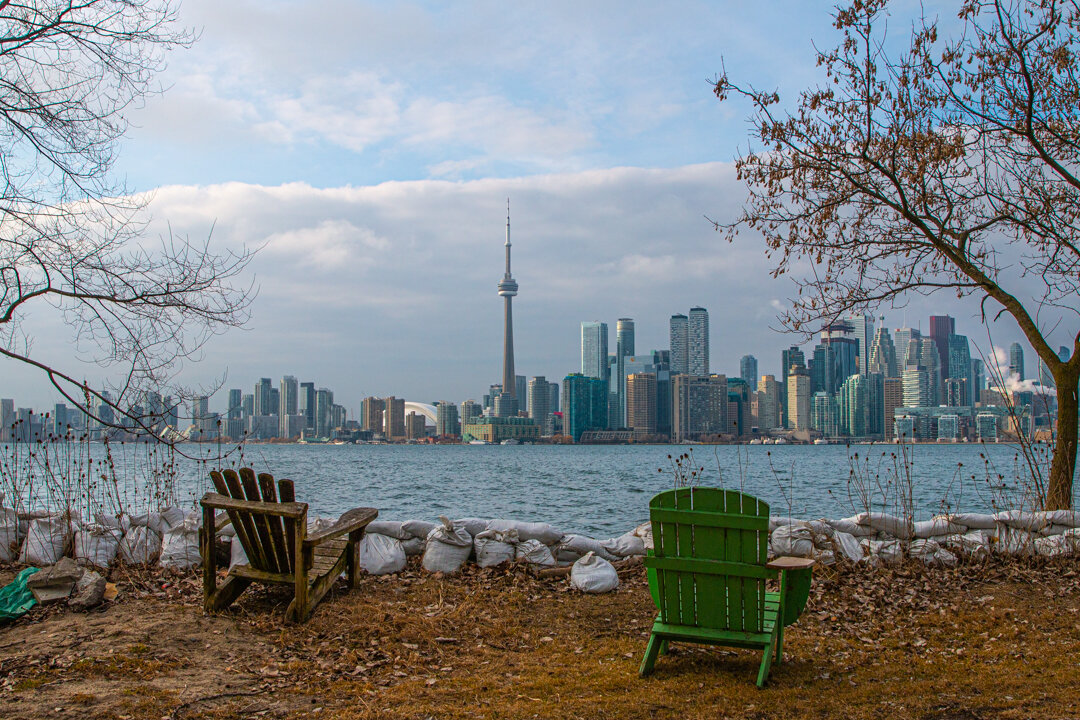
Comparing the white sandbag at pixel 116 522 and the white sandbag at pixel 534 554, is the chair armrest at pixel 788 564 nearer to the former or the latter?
the white sandbag at pixel 534 554

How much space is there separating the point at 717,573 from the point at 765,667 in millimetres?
558

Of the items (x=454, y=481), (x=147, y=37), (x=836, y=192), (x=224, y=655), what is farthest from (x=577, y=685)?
(x=454, y=481)

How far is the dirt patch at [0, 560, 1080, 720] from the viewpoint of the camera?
4.09 metres

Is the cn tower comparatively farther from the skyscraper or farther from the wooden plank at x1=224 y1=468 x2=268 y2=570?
the wooden plank at x1=224 y1=468 x2=268 y2=570

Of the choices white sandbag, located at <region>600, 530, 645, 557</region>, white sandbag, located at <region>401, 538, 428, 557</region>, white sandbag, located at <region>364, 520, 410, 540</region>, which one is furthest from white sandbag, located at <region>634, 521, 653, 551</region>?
white sandbag, located at <region>364, 520, 410, 540</region>

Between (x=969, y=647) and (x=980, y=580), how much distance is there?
6.99 feet

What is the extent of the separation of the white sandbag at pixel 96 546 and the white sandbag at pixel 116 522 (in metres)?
0.16

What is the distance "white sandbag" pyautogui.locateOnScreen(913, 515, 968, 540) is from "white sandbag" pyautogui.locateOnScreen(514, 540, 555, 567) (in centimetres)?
363

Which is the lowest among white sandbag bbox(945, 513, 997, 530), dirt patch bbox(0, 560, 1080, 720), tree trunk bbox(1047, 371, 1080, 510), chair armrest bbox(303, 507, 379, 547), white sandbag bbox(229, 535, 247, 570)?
dirt patch bbox(0, 560, 1080, 720)

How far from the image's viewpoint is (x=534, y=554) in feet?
24.0

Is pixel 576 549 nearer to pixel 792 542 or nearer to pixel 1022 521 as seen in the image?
pixel 792 542

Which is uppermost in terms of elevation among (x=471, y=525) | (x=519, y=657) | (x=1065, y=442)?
(x=1065, y=442)

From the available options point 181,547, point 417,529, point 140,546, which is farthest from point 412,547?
point 140,546

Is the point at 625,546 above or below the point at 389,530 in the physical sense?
below
